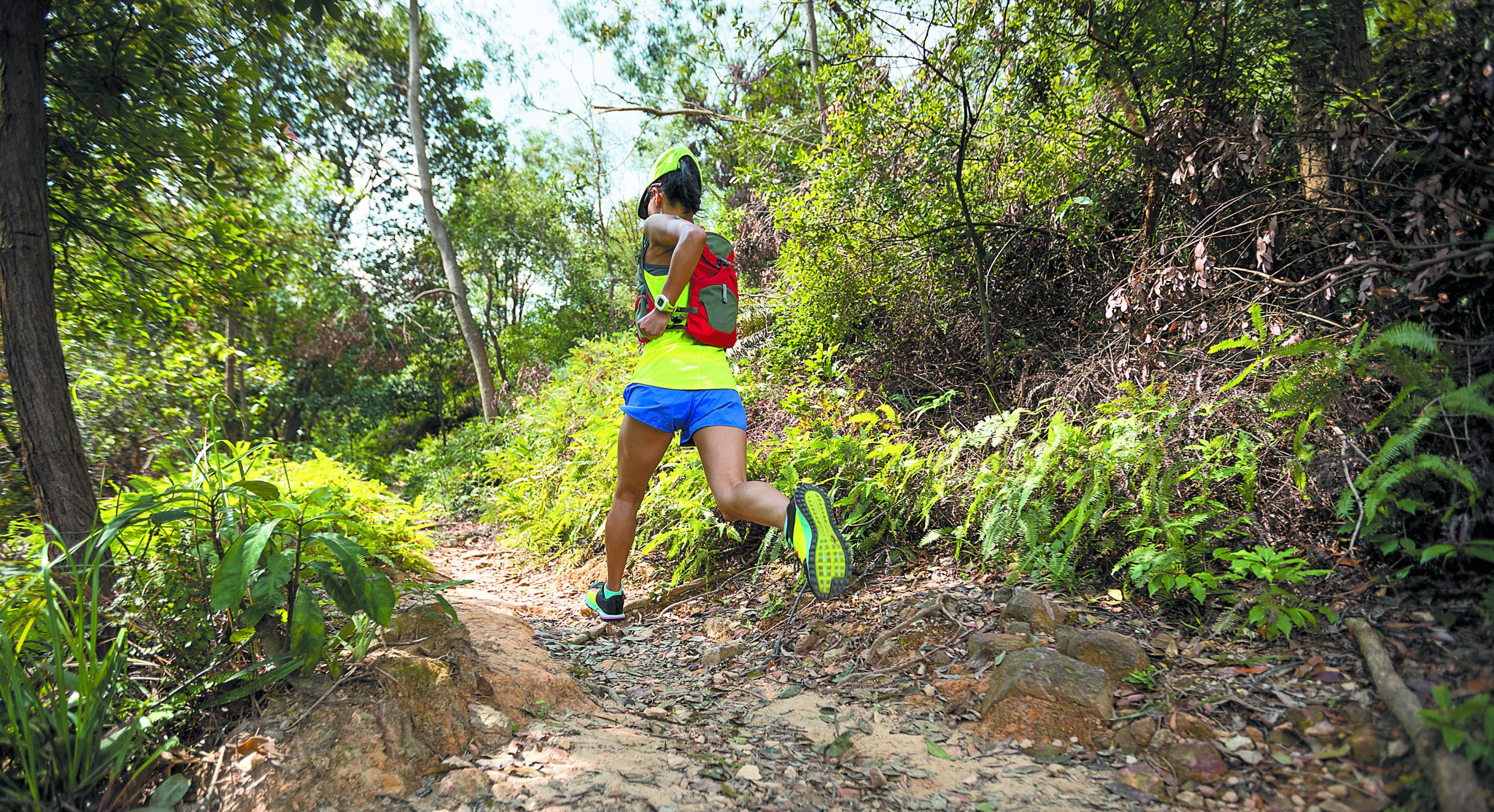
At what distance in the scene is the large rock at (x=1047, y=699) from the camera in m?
2.11

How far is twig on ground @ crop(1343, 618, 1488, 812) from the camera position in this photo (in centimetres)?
132

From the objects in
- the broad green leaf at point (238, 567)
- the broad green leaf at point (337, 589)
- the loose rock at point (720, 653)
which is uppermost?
the broad green leaf at point (238, 567)

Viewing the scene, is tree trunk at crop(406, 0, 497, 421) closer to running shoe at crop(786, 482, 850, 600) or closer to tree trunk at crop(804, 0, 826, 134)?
tree trunk at crop(804, 0, 826, 134)

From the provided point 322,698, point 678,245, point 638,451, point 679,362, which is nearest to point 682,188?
point 678,245

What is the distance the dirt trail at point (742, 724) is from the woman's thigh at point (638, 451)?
2.83 ft

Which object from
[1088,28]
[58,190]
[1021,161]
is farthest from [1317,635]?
[58,190]

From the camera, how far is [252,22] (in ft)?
10.4

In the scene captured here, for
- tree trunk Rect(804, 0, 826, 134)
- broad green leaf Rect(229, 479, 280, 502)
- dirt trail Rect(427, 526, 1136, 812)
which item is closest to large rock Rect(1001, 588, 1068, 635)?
dirt trail Rect(427, 526, 1136, 812)

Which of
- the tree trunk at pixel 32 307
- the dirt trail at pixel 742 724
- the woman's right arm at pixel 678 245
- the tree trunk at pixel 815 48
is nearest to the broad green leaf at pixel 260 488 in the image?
the tree trunk at pixel 32 307

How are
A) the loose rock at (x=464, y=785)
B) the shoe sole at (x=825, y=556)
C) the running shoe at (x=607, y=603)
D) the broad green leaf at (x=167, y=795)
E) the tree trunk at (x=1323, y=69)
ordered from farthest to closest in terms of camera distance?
the running shoe at (x=607, y=603) → the tree trunk at (x=1323, y=69) → the shoe sole at (x=825, y=556) → the loose rock at (x=464, y=785) → the broad green leaf at (x=167, y=795)

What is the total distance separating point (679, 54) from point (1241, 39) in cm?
1025

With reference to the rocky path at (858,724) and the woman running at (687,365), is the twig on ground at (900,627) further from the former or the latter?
the woman running at (687,365)

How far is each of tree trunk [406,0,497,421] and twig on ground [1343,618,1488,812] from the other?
1032 cm

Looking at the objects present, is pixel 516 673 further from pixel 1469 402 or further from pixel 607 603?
pixel 1469 402
